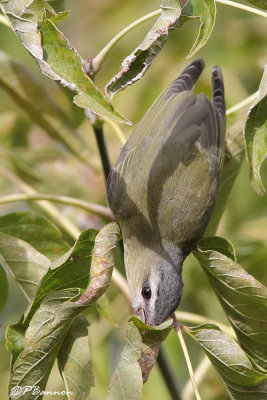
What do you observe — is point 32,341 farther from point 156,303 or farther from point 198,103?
point 198,103

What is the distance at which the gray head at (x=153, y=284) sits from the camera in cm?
332

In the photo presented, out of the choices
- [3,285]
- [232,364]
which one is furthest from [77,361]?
[232,364]

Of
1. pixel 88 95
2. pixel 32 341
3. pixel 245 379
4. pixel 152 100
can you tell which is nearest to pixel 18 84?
pixel 152 100

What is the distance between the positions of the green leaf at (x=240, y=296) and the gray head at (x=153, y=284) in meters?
0.79

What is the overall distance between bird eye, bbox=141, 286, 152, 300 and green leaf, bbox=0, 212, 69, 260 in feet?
2.74

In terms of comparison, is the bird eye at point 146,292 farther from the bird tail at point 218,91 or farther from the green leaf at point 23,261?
the bird tail at point 218,91

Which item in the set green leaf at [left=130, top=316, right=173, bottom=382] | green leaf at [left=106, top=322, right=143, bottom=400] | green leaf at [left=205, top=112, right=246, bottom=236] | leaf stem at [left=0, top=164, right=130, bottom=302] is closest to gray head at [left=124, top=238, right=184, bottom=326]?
leaf stem at [left=0, top=164, right=130, bottom=302]

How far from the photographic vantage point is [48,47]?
208 centimetres

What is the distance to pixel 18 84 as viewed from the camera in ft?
11.6

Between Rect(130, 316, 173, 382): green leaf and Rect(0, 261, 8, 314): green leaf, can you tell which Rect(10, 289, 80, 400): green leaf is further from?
Rect(0, 261, 8, 314): green leaf

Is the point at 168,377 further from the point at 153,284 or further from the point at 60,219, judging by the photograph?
the point at 60,219

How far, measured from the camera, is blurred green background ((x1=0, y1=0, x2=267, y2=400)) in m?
3.73

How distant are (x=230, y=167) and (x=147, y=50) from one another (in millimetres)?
1213

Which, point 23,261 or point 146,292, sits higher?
point 23,261
